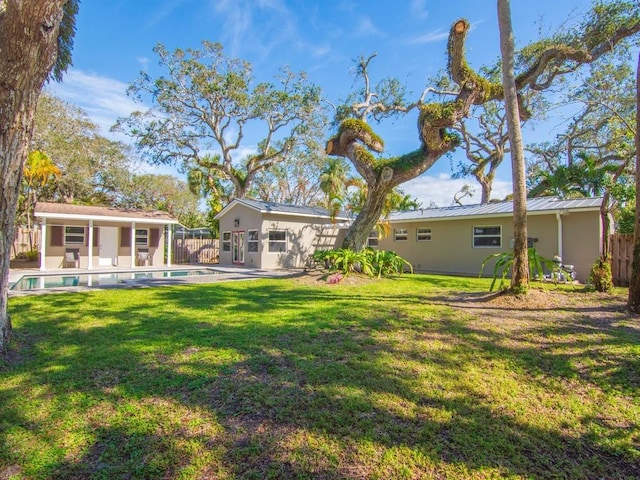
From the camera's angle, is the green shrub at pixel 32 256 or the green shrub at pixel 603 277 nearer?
the green shrub at pixel 603 277

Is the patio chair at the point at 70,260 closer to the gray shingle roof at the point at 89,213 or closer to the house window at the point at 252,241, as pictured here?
the gray shingle roof at the point at 89,213

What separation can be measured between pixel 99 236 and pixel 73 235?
3.59 ft

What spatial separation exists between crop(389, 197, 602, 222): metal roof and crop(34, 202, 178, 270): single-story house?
13.0 meters

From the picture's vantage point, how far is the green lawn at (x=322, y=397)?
232 cm

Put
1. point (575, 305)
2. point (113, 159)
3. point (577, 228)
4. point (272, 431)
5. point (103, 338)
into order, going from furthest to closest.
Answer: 1. point (113, 159)
2. point (577, 228)
3. point (575, 305)
4. point (103, 338)
5. point (272, 431)

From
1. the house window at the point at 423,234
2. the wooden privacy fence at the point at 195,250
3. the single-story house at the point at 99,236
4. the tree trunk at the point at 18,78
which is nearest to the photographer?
the tree trunk at the point at 18,78

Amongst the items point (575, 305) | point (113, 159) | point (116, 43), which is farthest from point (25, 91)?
point (113, 159)

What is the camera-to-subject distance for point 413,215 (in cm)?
1745

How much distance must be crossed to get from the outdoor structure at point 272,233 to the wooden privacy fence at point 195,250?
2.63 m

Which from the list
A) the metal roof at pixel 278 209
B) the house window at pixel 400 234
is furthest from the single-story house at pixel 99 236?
the house window at pixel 400 234

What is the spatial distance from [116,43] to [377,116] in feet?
36.2

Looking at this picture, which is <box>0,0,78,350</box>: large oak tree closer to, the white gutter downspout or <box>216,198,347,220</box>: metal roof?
<box>216,198,347,220</box>: metal roof

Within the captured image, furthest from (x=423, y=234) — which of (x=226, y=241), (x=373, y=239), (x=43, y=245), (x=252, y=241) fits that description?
(x=43, y=245)

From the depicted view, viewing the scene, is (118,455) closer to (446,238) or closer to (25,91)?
(25,91)
